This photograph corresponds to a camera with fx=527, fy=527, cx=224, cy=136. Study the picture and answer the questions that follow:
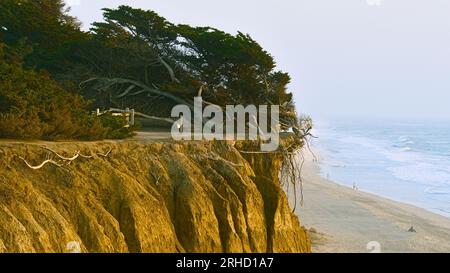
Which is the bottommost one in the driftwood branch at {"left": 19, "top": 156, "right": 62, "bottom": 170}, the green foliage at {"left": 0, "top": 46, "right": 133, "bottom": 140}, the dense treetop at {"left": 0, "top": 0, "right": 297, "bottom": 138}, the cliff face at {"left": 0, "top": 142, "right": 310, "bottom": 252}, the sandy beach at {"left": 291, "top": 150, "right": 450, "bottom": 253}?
the sandy beach at {"left": 291, "top": 150, "right": 450, "bottom": 253}

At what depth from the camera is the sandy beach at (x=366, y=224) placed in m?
23.5

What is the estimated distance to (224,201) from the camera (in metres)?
12.4

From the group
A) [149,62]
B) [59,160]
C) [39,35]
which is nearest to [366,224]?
[149,62]

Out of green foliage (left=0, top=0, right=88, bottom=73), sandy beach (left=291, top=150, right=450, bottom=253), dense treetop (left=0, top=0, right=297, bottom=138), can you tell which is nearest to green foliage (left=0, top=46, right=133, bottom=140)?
dense treetop (left=0, top=0, right=297, bottom=138)

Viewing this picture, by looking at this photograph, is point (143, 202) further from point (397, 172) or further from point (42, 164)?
point (397, 172)

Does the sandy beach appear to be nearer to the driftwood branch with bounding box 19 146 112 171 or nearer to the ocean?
the ocean

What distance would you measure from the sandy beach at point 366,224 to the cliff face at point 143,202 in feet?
26.8

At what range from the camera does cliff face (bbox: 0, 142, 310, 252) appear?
342 inches

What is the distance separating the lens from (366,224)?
28438mm

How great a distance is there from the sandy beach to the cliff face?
26.8 feet

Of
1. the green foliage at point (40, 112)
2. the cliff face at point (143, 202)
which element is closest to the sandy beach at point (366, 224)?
the cliff face at point (143, 202)
